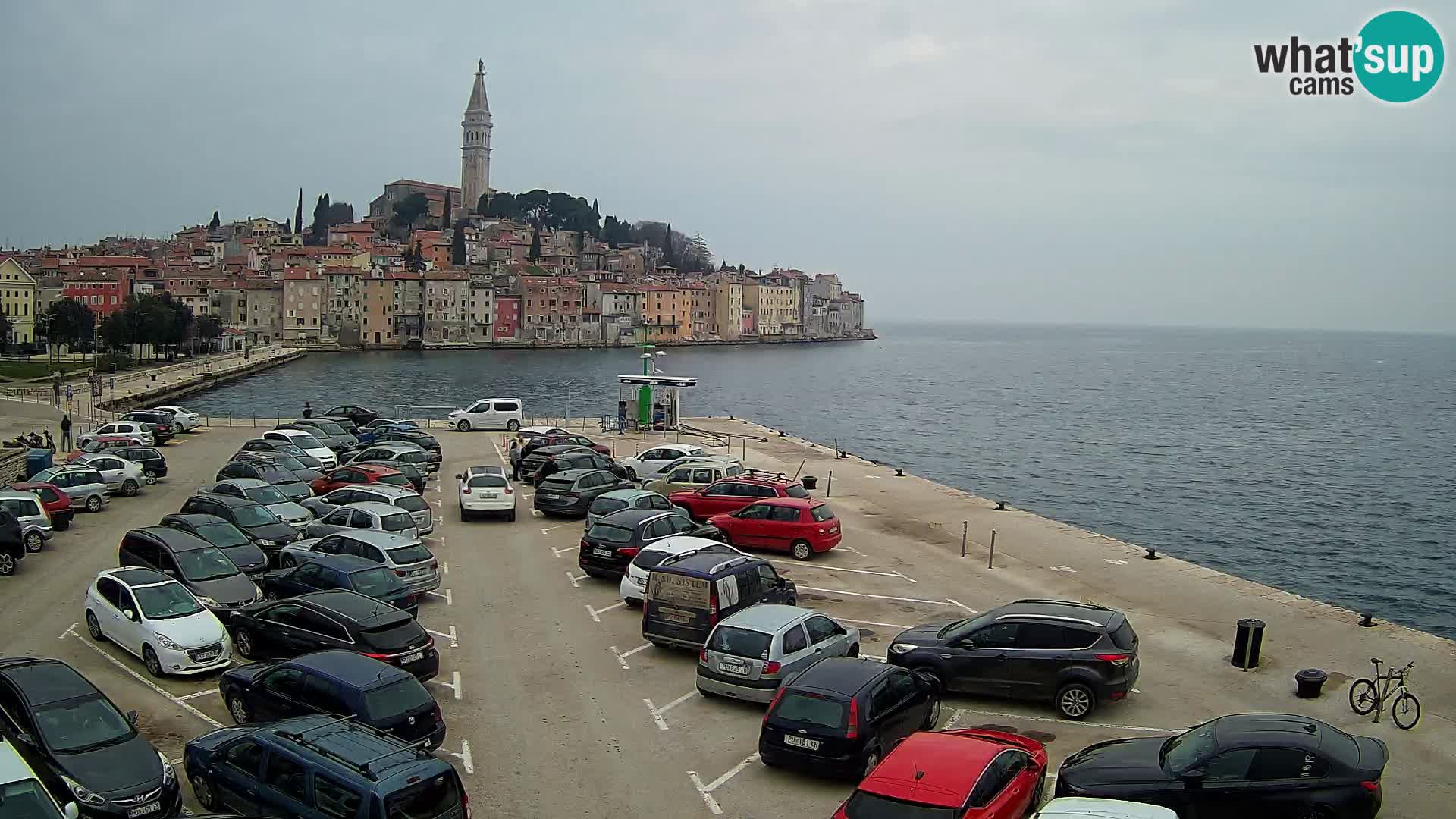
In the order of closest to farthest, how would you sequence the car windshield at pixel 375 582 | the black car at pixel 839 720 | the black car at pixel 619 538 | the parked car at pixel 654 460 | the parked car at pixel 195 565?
the black car at pixel 839 720
the car windshield at pixel 375 582
the parked car at pixel 195 565
the black car at pixel 619 538
the parked car at pixel 654 460

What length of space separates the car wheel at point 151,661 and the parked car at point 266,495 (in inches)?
307

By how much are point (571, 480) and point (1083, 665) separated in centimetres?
1449

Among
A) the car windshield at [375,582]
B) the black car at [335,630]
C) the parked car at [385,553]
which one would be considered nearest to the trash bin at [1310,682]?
the black car at [335,630]

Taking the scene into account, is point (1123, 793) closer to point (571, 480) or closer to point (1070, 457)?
point (571, 480)

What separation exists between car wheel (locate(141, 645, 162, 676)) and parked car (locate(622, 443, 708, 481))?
16.5 metres

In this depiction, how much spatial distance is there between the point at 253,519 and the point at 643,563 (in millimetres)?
8051

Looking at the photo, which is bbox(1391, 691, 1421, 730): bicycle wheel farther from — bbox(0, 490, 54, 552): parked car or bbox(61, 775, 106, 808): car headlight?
bbox(0, 490, 54, 552): parked car

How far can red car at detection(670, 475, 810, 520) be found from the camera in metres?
23.9

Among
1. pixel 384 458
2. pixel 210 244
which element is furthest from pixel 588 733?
pixel 210 244

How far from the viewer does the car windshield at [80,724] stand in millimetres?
9312

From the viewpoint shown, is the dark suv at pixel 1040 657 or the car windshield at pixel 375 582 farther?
the car windshield at pixel 375 582

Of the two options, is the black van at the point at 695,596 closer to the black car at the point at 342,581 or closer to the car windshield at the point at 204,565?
the black car at the point at 342,581

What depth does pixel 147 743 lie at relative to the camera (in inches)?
375

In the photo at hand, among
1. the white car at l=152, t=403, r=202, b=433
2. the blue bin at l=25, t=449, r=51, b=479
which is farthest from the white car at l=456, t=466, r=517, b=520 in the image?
the white car at l=152, t=403, r=202, b=433
